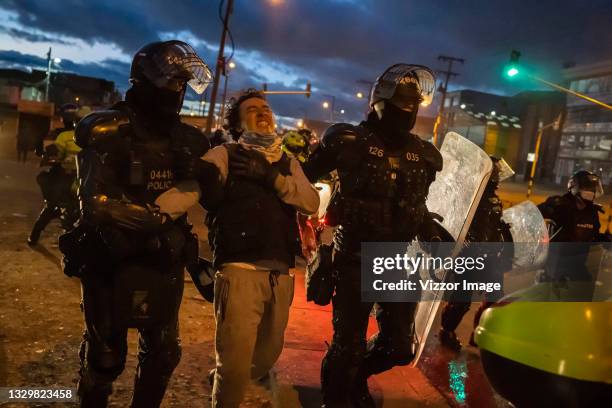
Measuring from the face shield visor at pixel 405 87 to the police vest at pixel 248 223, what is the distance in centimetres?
96

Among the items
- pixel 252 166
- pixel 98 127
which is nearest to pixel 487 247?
pixel 252 166

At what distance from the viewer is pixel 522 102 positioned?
50688mm

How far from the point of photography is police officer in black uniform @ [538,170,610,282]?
5.34m

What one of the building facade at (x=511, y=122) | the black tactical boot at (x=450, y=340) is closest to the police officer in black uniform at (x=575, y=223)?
the black tactical boot at (x=450, y=340)

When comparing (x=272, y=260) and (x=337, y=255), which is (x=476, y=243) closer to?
(x=337, y=255)

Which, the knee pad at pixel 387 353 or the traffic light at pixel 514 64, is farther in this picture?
the traffic light at pixel 514 64

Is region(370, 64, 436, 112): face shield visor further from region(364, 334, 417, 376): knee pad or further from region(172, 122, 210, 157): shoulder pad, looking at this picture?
region(364, 334, 417, 376): knee pad

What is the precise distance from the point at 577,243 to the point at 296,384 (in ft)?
11.4

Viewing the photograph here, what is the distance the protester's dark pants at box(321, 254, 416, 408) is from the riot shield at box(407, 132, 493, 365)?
1.42 feet

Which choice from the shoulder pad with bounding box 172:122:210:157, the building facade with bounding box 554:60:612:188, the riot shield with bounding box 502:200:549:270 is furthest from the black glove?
the building facade with bounding box 554:60:612:188

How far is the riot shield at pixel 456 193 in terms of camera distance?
3.58m

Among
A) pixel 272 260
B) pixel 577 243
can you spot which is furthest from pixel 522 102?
pixel 272 260

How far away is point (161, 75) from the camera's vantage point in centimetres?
263

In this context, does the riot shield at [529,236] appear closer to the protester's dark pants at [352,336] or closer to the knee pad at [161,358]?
the protester's dark pants at [352,336]
